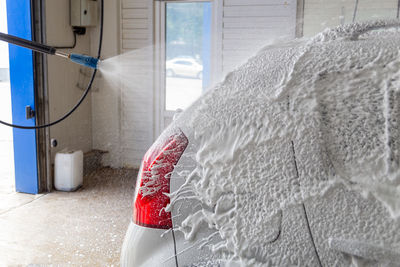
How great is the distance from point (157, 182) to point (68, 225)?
2.38 metres

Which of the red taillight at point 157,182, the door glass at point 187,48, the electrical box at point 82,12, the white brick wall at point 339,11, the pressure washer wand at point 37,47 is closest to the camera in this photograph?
the red taillight at point 157,182

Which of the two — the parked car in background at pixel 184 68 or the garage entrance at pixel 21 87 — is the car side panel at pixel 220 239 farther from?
the parked car in background at pixel 184 68

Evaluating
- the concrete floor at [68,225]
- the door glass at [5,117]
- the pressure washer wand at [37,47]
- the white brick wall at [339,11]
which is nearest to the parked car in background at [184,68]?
the white brick wall at [339,11]

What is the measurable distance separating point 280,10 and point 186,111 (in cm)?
332

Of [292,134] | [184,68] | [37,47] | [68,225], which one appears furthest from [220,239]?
[184,68]

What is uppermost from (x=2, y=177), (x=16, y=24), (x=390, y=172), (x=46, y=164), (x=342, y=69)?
(x=16, y=24)

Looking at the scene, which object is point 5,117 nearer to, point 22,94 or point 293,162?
point 22,94

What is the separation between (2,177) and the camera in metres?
5.02

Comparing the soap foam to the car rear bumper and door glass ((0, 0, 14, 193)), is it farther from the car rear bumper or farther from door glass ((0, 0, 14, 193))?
door glass ((0, 0, 14, 193))

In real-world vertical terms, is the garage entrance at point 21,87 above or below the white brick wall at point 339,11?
below

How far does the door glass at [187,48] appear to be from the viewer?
4.78 metres

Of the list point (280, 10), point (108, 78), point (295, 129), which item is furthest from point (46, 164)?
point (295, 129)

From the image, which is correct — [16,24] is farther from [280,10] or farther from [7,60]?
[280,10]

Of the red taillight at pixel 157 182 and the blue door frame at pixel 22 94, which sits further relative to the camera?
the blue door frame at pixel 22 94
